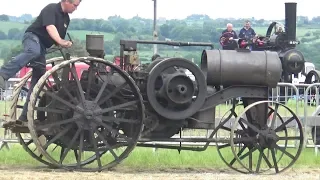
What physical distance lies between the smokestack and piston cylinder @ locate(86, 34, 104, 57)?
45.4 ft

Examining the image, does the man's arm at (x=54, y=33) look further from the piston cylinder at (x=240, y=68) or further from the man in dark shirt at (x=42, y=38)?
the piston cylinder at (x=240, y=68)

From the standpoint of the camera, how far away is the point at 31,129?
9.88 meters

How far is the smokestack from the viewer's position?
2404 cm

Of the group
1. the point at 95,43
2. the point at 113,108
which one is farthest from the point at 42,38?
the point at 113,108

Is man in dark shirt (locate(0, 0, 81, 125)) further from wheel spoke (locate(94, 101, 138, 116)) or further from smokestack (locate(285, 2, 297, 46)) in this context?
smokestack (locate(285, 2, 297, 46))

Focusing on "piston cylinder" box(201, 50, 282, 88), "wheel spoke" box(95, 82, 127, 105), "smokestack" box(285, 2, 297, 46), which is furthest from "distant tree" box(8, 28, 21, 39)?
"wheel spoke" box(95, 82, 127, 105)

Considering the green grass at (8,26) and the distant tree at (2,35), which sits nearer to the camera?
the distant tree at (2,35)

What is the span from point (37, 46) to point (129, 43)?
1.22 meters

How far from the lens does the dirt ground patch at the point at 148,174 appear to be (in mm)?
9484

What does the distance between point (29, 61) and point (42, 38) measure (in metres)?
0.35

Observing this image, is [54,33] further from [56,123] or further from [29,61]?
[56,123]

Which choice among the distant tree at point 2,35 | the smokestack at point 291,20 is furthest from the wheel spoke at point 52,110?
the distant tree at point 2,35

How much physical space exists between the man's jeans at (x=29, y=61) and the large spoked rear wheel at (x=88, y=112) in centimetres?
21

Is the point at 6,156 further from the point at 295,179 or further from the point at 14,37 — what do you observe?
the point at 14,37
